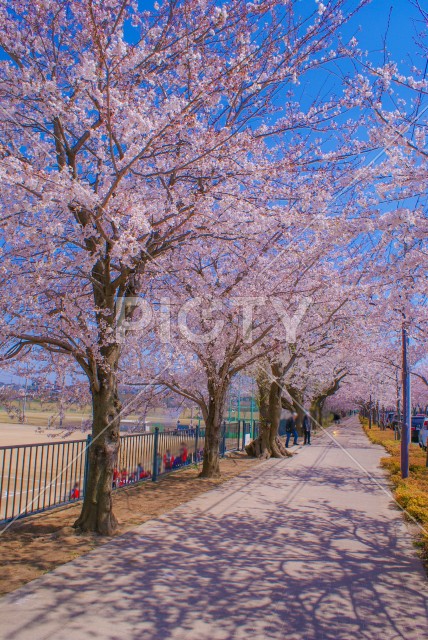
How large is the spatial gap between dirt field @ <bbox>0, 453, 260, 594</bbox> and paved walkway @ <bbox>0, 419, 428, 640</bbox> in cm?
26

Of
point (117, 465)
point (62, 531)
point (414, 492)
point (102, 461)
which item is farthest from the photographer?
point (117, 465)

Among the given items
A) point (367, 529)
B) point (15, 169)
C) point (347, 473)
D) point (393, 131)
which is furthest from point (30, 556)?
point (347, 473)

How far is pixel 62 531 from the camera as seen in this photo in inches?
280

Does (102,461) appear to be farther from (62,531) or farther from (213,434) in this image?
(213,434)

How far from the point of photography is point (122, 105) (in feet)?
20.8

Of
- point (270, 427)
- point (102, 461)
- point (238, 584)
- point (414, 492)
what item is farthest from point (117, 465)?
point (270, 427)

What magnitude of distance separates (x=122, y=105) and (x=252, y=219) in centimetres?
276

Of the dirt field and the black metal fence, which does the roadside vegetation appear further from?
the black metal fence

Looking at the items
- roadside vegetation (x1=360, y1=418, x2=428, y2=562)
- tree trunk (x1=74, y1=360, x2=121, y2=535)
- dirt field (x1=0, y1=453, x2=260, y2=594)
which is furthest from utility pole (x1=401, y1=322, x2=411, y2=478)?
tree trunk (x1=74, y1=360, x2=121, y2=535)

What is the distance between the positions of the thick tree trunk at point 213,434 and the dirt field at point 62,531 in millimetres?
681

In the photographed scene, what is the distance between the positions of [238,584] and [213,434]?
26.0ft

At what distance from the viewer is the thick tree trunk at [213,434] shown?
42.8 feet

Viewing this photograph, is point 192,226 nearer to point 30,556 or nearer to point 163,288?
point 163,288

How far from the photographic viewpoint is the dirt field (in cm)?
570
